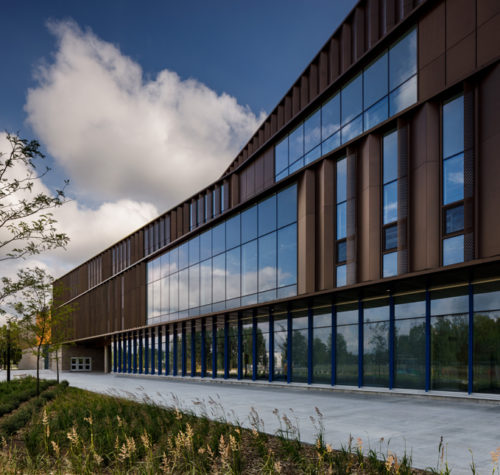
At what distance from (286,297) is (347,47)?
13.0 meters

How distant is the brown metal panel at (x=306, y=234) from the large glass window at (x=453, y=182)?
790 centimetres

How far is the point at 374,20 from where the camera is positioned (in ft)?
73.1

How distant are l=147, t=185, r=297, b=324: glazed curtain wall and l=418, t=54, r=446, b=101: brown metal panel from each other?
9325 millimetres

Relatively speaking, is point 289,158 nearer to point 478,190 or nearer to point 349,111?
point 349,111

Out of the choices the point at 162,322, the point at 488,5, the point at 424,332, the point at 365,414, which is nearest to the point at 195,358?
the point at 162,322

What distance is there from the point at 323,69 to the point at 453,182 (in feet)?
37.3

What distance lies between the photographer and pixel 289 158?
29172 millimetres

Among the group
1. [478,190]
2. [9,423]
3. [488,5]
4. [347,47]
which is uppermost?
A: [347,47]

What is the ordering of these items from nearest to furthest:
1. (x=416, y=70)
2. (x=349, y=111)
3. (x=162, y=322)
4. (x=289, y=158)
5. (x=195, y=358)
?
(x=416, y=70) < (x=349, y=111) < (x=289, y=158) < (x=195, y=358) < (x=162, y=322)

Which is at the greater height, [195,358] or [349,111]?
[349,111]

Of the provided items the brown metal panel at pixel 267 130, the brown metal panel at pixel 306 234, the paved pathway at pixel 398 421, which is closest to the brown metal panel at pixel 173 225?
the brown metal panel at pixel 267 130

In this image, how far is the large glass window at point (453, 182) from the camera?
17.4 m

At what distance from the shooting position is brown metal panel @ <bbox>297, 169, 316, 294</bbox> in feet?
80.7

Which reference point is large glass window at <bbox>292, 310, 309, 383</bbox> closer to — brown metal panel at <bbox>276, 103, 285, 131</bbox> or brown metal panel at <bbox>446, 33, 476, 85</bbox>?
brown metal panel at <bbox>276, 103, 285, 131</bbox>
